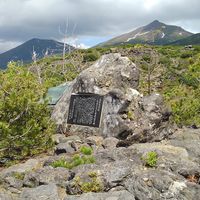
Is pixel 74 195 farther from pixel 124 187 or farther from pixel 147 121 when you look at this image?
A: pixel 147 121

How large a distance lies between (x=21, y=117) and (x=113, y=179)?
5.38 metres

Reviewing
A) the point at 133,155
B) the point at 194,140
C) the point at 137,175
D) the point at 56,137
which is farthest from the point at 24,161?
the point at 194,140

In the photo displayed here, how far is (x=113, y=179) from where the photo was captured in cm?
1177

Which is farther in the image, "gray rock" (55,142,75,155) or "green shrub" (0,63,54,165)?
"gray rock" (55,142,75,155)

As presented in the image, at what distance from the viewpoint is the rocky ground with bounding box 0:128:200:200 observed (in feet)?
36.9

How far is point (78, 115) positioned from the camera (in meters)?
19.3

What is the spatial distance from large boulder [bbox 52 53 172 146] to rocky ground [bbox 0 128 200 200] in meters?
3.09

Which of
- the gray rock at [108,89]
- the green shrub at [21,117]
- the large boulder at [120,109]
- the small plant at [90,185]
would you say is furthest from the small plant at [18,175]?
the gray rock at [108,89]

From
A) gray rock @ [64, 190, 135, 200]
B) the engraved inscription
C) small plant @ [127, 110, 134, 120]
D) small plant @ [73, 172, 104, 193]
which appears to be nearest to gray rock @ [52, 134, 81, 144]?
the engraved inscription

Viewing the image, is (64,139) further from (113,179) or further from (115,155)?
(113,179)

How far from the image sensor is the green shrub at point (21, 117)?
14.5m

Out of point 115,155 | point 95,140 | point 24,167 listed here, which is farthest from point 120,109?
point 24,167

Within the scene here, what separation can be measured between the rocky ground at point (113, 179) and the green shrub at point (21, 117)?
81 cm

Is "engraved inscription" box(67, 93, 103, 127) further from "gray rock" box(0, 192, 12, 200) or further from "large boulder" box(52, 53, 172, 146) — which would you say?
"gray rock" box(0, 192, 12, 200)
